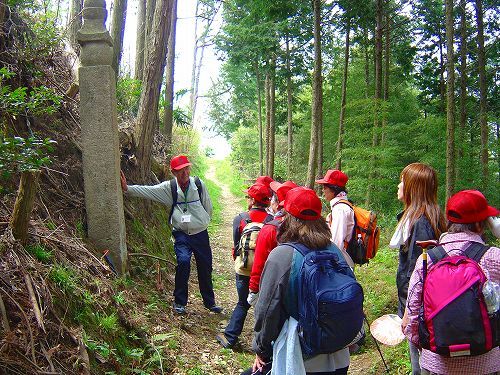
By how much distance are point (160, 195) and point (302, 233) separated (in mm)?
3484

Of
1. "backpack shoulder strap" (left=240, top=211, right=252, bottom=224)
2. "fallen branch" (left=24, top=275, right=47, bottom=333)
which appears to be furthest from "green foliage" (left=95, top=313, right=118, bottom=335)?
"backpack shoulder strap" (left=240, top=211, right=252, bottom=224)

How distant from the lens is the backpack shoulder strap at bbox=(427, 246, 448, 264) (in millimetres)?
2891

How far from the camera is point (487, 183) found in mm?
15172

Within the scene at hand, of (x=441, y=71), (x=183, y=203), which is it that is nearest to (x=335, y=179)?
(x=183, y=203)

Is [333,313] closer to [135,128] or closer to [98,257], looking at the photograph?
[98,257]

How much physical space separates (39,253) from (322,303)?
2622 mm

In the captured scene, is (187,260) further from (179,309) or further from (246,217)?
(246,217)

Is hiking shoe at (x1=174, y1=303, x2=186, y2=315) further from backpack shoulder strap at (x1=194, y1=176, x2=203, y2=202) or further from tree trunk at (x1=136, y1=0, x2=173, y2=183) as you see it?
tree trunk at (x1=136, y1=0, x2=173, y2=183)

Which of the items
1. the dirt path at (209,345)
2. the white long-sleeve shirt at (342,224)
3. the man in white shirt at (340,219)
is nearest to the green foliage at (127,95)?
the dirt path at (209,345)

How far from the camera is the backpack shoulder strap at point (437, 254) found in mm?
2891

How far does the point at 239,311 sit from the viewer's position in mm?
5500

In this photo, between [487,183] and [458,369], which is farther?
[487,183]

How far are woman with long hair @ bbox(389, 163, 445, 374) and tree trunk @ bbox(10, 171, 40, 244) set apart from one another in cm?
292

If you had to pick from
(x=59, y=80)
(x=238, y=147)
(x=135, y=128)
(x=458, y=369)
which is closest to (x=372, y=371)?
(x=458, y=369)
